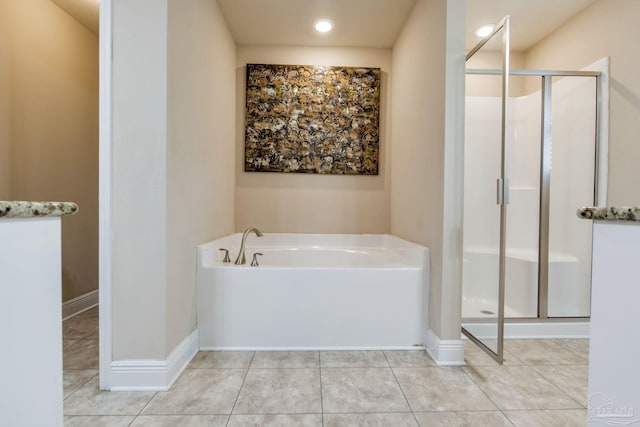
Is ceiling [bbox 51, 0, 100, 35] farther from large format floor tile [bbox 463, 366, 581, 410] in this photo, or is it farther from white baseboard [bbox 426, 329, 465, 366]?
large format floor tile [bbox 463, 366, 581, 410]

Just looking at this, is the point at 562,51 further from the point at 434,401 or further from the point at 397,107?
the point at 434,401

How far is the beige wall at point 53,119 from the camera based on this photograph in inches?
83.8

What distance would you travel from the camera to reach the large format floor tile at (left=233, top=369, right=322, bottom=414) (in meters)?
1.41

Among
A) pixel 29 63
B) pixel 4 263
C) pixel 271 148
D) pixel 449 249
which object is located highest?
pixel 29 63

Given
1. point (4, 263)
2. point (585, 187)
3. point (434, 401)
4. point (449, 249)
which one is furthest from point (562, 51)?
point (4, 263)

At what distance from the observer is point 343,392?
5.08 ft

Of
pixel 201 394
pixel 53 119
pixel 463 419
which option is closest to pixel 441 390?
pixel 463 419

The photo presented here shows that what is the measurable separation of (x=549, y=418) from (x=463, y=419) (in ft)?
1.28

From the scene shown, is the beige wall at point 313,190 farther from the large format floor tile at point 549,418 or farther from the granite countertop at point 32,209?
the granite countertop at point 32,209

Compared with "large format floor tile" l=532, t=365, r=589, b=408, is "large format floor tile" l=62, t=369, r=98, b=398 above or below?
above

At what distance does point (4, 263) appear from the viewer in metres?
0.59

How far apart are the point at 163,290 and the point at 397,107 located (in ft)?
7.62

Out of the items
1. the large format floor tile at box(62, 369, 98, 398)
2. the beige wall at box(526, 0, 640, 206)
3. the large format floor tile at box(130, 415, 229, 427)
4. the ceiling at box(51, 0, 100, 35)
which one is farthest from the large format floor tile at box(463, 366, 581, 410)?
the ceiling at box(51, 0, 100, 35)

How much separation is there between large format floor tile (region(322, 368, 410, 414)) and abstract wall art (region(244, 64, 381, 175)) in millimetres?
1802
